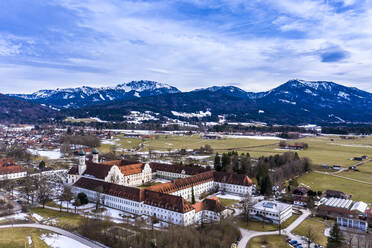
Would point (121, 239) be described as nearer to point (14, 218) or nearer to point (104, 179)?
point (14, 218)

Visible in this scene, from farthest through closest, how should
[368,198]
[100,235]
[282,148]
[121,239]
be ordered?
1. [282,148]
2. [368,198]
3. [100,235]
4. [121,239]

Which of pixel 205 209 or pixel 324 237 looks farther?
pixel 205 209

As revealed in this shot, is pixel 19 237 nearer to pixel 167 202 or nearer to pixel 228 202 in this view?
pixel 167 202

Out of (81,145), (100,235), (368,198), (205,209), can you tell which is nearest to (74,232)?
(100,235)

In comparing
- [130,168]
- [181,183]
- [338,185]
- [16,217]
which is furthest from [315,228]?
[16,217]

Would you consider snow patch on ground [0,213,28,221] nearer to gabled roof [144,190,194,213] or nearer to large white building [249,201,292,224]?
gabled roof [144,190,194,213]

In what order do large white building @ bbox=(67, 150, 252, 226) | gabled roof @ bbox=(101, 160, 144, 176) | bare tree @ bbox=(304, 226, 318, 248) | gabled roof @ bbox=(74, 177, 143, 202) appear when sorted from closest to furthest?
1. bare tree @ bbox=(304, 226, 318, 248)
2. large white building @ bbox=(67, 150, 252, 226)
3. gabled roof @ bbox=(74, 177, 143, 202)
4. gabled roof @ bbox=(101, 160, 144, 176)

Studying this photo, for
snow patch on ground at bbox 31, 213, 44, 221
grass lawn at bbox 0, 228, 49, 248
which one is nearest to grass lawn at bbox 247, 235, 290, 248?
grass lawn at bbox 0, 228, 49, 248
